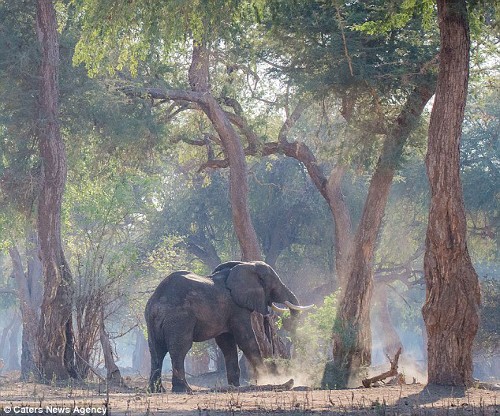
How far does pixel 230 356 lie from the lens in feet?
71.0

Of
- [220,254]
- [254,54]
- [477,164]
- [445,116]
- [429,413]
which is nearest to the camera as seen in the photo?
[429,413]

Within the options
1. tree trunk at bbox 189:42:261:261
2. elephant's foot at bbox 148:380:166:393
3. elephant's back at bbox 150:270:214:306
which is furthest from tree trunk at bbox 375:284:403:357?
elephant's foot at bbox 148:380:166:393

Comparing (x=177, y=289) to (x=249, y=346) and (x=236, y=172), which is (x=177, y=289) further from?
(x=236, y=172)

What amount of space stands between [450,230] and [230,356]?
24.0 ft

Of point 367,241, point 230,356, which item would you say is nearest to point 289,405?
point 230,356

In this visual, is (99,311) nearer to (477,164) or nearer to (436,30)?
(436,30)

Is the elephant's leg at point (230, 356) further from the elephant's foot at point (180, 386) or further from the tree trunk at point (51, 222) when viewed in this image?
the tree trunk at point (51, 222)

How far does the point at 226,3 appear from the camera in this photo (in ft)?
57.9

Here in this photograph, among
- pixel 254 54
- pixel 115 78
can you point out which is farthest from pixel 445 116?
pixel 115 78

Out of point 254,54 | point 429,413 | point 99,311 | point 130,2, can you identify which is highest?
point 254,54

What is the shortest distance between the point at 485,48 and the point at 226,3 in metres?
7.62

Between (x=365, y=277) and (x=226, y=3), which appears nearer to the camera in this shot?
(x=226, y=3)

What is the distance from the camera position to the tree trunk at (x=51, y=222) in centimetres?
2312

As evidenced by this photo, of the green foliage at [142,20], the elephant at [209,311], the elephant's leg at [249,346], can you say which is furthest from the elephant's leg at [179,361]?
the green foliage at [142,20]
